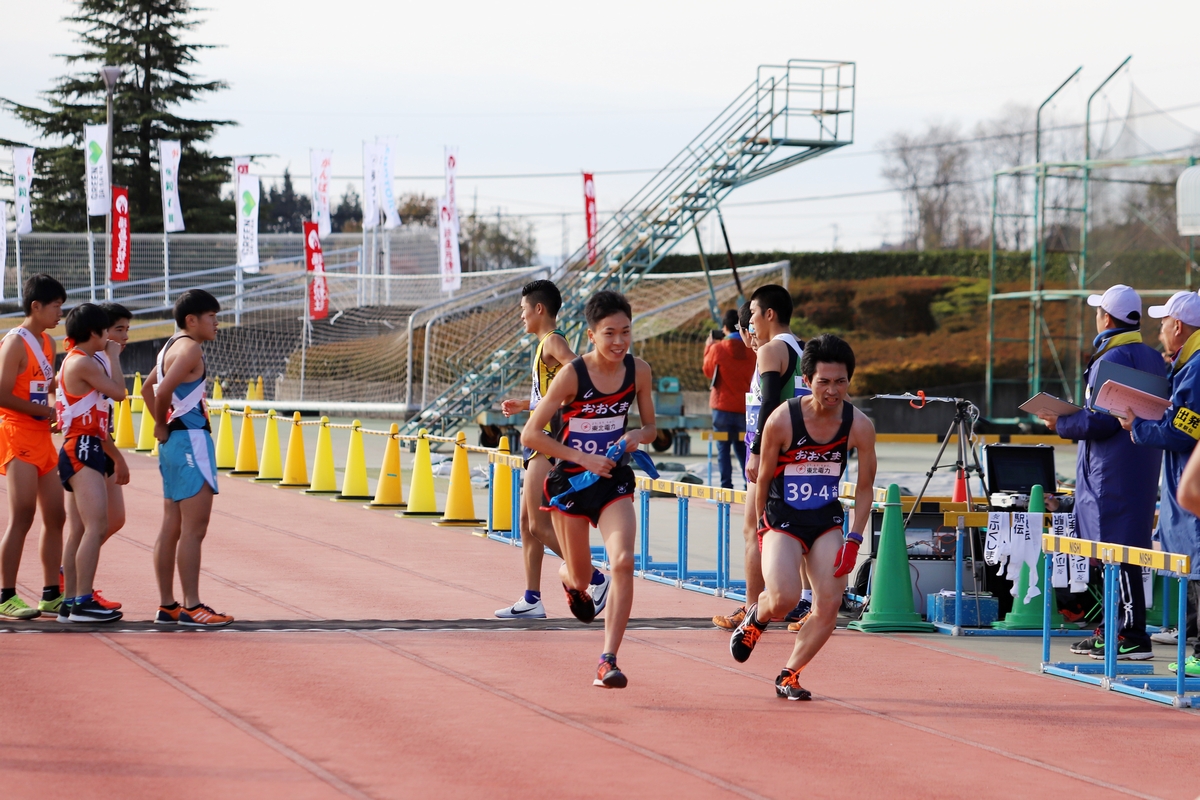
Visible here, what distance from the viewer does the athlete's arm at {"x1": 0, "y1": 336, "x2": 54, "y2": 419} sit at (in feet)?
27.1

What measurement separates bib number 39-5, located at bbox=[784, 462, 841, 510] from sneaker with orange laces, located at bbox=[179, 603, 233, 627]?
3.68 metres

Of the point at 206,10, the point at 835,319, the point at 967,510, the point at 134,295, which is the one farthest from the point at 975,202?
the point at 967,510

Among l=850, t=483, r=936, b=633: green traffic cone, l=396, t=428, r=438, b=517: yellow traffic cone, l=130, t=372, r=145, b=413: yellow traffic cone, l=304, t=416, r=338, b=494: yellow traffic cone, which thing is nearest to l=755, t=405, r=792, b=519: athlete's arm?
l=850, t=483, r=936, b=633: green traffic cone

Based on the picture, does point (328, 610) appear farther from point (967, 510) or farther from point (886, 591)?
point (967, 510)

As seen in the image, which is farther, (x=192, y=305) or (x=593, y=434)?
(x=192, y=305)

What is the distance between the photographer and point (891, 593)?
364 inches

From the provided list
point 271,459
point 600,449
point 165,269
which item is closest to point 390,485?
point 271,459

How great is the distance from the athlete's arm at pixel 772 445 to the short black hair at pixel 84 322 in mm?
3987

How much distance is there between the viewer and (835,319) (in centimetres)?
5025

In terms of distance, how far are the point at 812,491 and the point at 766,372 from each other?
5.38 feet

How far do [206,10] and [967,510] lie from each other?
5370 cm

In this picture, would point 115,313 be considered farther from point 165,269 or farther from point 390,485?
point 165,269

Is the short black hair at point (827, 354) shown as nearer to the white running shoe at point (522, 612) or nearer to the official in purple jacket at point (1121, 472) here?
the official in purple jacket at point (1121, 472)

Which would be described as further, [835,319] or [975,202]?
[975,202]
